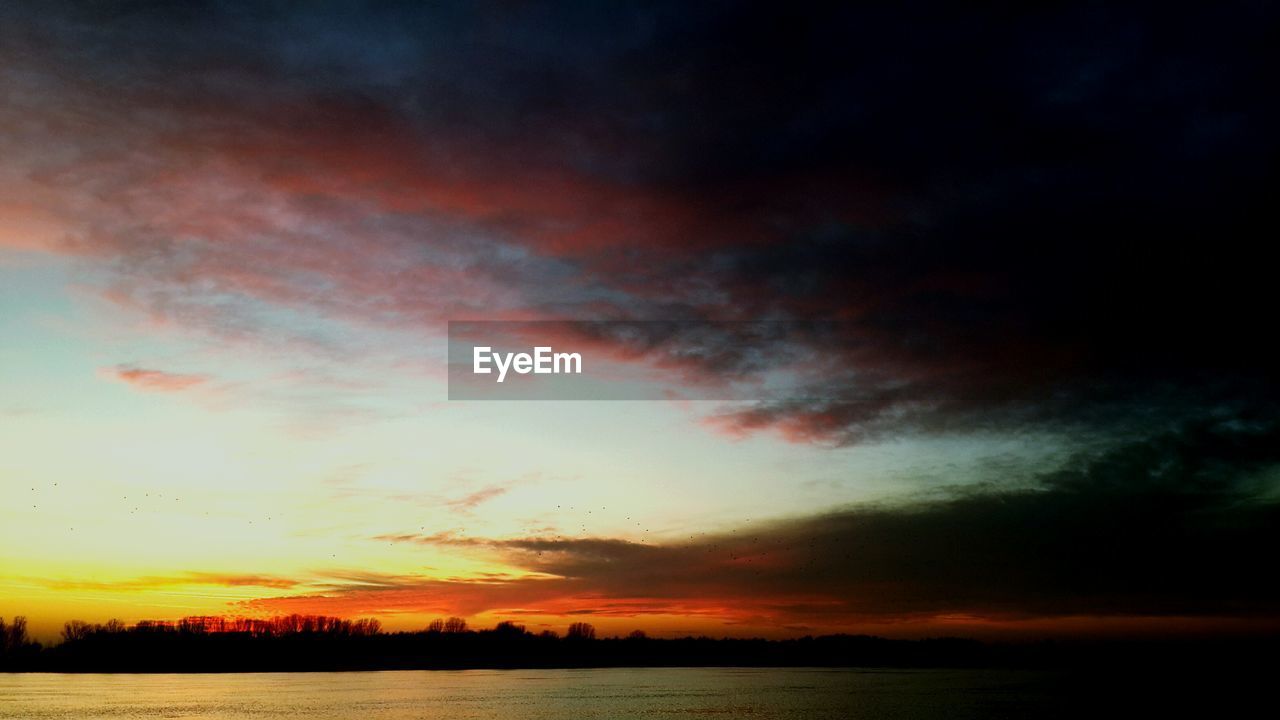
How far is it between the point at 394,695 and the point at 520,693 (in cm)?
2064

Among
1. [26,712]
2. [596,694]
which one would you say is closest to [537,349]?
[26,712]

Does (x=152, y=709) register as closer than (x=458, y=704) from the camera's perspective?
Yes

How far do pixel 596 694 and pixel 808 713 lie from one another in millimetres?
56932

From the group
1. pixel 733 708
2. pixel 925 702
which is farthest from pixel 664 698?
pixel 925 702

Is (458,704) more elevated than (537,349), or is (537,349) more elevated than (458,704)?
(537,349)

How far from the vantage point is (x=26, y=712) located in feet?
362

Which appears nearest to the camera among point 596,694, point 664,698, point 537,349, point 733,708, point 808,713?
point 537,349

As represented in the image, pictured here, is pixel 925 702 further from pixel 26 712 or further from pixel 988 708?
pixel 26 712

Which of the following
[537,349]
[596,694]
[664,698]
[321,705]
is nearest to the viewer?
[537,349]

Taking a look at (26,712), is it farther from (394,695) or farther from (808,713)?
(808,713)

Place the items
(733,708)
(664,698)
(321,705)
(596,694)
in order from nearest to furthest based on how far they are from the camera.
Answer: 1. (733,708)
2. (321,705)
3. (664,698)
4. (596,694)

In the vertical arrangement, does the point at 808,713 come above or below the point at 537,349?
below

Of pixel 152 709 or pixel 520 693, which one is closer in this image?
pixel 152 709

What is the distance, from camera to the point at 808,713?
104438mm
